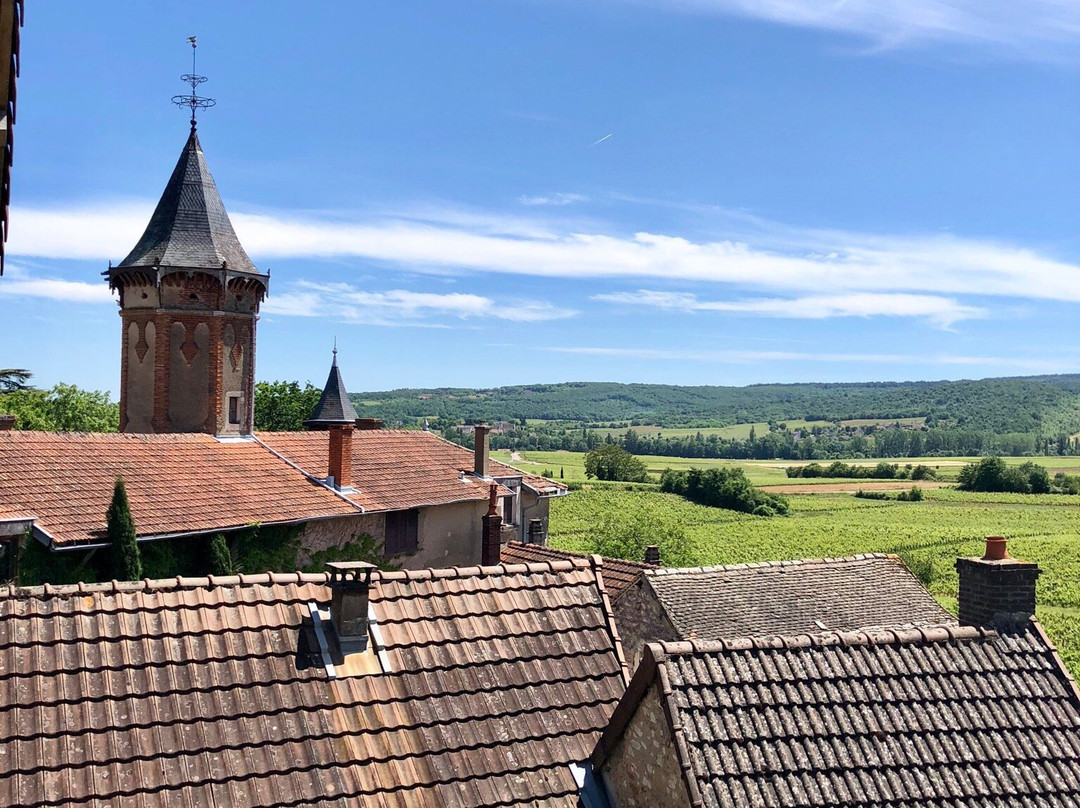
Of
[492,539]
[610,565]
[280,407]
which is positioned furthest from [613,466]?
[610,565]

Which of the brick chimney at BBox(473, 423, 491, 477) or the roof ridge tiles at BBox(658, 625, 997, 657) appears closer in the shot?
the roof ridge tiles at BBox(658, 625, 997, 657)

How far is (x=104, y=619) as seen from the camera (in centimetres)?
812

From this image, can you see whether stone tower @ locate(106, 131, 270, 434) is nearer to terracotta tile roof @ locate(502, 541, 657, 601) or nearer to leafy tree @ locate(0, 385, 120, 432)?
terracotta tile roof @ locate(502, 541, 657, 601)

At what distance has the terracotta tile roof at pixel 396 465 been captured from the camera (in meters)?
25.4

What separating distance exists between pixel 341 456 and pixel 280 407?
29014 millimetres

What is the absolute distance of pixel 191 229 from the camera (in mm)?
27125

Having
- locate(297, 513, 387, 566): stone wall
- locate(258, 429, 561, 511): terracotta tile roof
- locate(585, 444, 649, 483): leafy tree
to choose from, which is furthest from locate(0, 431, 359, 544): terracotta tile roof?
locate(585, 444, 649, 483): leafy tree

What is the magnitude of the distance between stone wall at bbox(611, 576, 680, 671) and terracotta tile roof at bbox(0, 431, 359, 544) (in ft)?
23.4

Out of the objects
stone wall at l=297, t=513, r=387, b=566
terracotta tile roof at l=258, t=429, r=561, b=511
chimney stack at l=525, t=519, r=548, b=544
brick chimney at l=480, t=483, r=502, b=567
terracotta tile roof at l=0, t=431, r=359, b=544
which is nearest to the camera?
terracotta tile roof at l=0, t=431, r=359, b=544

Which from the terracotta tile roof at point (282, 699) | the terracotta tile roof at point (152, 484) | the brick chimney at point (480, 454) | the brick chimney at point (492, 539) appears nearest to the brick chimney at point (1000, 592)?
the terracotta tile roof at point (282, 699)

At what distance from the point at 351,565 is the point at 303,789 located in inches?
76.2

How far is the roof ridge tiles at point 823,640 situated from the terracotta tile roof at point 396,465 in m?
16.4

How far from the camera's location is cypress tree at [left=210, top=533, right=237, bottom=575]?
20.1 m

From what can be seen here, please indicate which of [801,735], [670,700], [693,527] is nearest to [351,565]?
[670,700]
